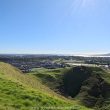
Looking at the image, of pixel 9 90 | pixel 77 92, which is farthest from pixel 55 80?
pixel 9 90

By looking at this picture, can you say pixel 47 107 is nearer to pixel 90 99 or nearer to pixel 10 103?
pixel 10 103

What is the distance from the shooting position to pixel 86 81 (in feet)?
346

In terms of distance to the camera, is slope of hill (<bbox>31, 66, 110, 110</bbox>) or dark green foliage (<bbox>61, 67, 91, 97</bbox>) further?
dark green foliage (<bbox>61, 67, 91, 97</bbox>)

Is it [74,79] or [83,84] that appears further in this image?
[74,79]

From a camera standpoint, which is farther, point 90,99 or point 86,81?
point 86,81

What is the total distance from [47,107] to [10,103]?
119 inches

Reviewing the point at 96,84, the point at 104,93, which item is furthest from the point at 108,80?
the point at 104,93

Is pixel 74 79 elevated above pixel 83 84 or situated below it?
above

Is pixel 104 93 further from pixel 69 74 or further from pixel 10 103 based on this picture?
pixel 10 103

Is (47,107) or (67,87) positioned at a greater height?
(47,107)

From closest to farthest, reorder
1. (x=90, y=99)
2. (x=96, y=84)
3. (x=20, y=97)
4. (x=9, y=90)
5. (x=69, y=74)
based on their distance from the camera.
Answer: (x=20, y=97) → (x=9, y=90) → (x=90, y=99) → (x=96, y=84) → (x=69, y=74)

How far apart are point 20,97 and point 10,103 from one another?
2634 mm

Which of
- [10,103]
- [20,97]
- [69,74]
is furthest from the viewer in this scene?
[69,74]

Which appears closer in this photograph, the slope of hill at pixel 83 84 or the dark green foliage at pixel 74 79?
the slope of hill at pixel 83 84
